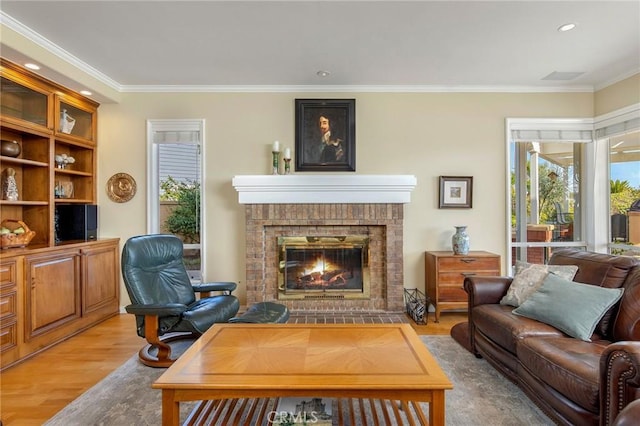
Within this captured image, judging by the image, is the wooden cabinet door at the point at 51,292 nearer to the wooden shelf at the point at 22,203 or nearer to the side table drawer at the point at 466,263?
the wooden shelf at the point at 22,203

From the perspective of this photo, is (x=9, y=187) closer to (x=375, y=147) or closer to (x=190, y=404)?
(x=190, y=404)

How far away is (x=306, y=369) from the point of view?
163cm

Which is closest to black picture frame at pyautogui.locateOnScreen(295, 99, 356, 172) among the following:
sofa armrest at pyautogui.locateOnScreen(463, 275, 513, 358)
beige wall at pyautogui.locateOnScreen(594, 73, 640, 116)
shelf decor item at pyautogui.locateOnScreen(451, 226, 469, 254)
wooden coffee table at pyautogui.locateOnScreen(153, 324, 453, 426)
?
shelf decor item at pyautogui.locateOnScreen(451, 226, 469, 254)

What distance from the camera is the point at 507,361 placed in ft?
7.28

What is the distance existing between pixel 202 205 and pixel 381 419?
9.92 feet

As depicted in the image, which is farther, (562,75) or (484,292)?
(562,75)

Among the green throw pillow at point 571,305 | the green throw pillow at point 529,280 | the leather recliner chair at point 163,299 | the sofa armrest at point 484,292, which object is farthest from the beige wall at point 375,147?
the green throw pillow at point 571,305

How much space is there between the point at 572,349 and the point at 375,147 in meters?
2.80

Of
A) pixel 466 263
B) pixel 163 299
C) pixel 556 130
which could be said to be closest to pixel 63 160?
pixel 163 299

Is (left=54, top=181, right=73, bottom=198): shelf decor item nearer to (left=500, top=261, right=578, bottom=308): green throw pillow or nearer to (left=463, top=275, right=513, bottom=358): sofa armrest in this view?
(left=463, top=275, right=513, bottom=358): sofa armrest

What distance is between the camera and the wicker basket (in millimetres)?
2834

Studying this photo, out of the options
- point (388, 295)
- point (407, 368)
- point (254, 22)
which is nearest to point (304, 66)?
point (254, 22)

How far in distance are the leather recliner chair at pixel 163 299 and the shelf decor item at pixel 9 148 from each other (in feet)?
4.48

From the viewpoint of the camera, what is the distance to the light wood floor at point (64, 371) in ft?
6.89
